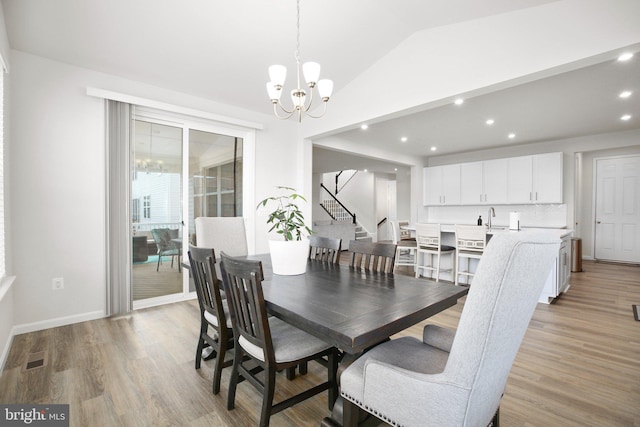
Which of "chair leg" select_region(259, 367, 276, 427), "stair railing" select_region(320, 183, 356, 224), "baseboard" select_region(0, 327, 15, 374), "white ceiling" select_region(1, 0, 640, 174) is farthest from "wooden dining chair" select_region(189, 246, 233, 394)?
"stair railing" select_region(320, 183, 356, 224)

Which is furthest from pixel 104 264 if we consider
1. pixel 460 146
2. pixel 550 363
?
pixel 460 146

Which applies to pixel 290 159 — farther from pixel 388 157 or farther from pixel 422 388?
pixel 422 388

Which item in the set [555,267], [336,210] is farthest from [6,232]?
[336,210]

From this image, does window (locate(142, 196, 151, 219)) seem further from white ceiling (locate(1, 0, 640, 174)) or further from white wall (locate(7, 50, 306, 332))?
white ceiling (locate(1, 0, 640, 174))

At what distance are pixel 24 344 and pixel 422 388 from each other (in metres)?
3.29

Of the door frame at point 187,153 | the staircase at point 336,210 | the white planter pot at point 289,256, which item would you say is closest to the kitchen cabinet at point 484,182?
the door frame at point 187,153

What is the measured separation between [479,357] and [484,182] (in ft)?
20.5

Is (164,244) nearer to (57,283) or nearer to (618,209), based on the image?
(57,283)

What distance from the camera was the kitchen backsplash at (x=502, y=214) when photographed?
19.1ft

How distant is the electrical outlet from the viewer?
2.90 metres

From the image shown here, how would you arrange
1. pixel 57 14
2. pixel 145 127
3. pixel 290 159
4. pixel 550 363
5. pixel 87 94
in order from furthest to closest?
pixel 290 159
pixel 145 127
pixel 87 94
pixel 57 14
pixel 550 363

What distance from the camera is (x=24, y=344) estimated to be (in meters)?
2.52

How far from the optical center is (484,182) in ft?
20.6

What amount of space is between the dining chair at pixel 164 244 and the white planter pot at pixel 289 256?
2.24 meters
